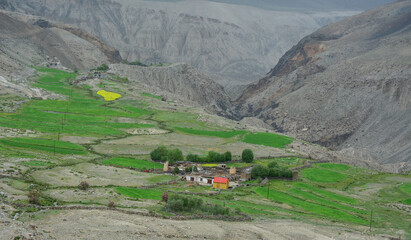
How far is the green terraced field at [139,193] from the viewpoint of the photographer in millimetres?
50938

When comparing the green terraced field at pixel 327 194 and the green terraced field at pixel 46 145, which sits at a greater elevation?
the green terraced field at pixel 46 145

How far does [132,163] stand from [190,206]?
29565 mm

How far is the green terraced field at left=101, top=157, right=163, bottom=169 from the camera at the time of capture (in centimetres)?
7294

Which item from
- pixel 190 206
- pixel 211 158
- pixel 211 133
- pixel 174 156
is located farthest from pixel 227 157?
pixel 190 206

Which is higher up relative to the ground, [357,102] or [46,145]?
[357,102]

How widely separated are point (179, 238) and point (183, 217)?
19.0ft

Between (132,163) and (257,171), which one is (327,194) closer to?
(257,171)

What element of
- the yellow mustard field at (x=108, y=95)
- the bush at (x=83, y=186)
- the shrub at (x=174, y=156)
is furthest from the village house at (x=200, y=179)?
the yellow mustard field at (x=108, y=95)

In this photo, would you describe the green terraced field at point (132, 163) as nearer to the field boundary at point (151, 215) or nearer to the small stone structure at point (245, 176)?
the small stone structure at point (245, 176)

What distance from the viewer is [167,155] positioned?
79.9m

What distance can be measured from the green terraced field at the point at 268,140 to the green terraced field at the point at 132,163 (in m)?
38.1

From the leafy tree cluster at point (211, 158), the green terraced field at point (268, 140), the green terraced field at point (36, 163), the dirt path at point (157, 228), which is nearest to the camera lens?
the dirt path at point (157, 228)

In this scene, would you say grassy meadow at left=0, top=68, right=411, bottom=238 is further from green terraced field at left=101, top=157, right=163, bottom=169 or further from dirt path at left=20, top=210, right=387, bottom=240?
dirt path at left=20, top=210, right=387, bottom=240

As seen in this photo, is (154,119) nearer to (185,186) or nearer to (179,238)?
(185,186)
